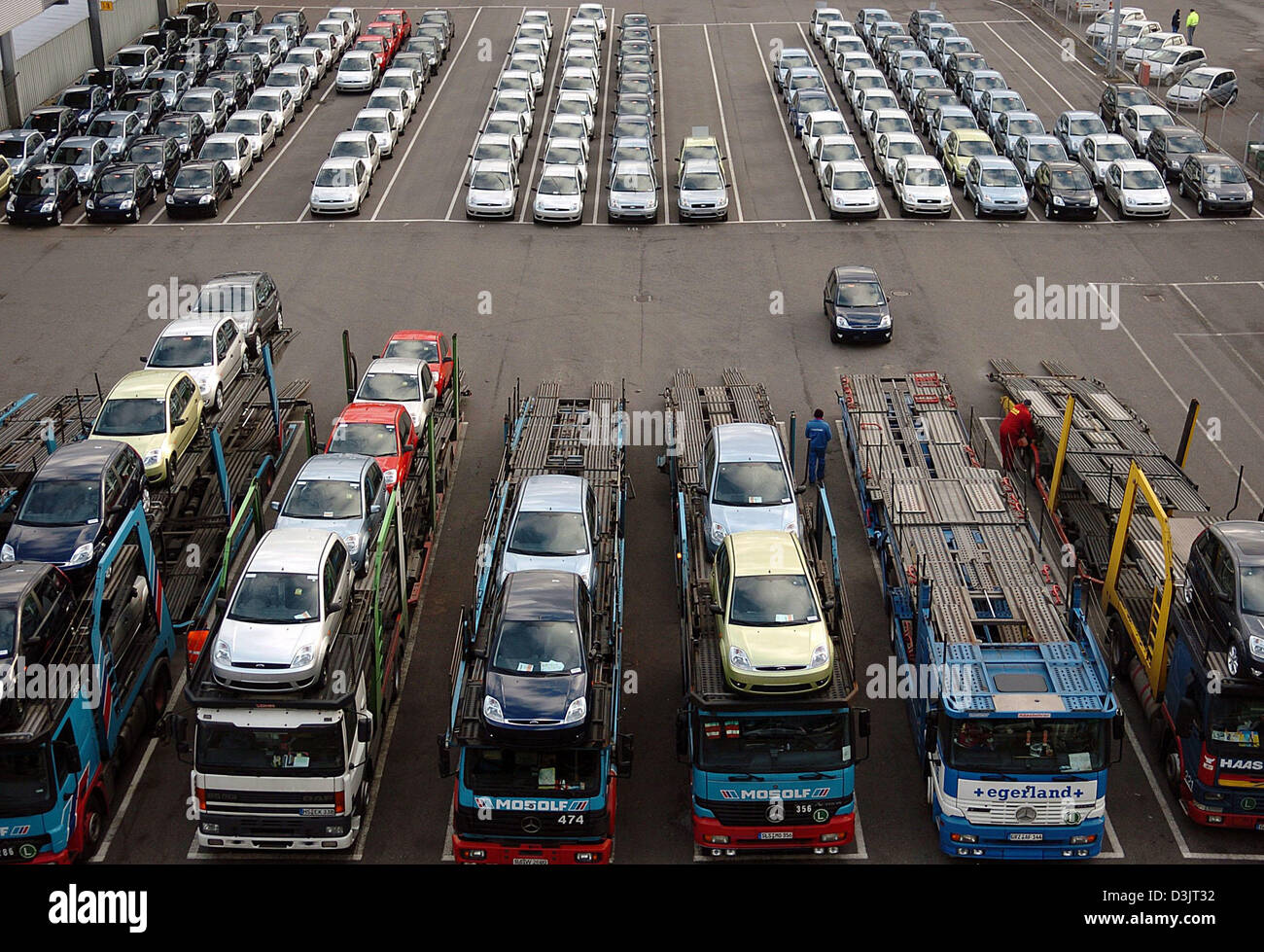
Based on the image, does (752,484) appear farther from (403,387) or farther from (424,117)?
(424,117)

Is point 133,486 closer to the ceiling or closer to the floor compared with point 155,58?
closer to the ceiling

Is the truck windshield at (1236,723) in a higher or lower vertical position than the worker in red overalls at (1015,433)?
higher

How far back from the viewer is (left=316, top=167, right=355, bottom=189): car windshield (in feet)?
125

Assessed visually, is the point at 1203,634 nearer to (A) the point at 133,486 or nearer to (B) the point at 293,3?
(A) the point at 133,486

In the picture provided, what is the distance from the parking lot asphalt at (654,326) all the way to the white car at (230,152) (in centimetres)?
72

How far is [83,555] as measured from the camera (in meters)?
18.1

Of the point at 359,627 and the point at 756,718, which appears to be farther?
the point at 359,627

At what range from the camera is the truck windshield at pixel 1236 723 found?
15.1 m

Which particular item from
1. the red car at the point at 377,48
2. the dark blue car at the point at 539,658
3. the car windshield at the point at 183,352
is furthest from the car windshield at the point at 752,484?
the red car at the point at 377,48

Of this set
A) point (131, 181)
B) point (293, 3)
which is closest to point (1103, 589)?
point (131, 181)

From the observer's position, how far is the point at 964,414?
2673 cm

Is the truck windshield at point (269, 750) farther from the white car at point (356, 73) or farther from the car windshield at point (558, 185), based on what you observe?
the white car at point (356, 73)
